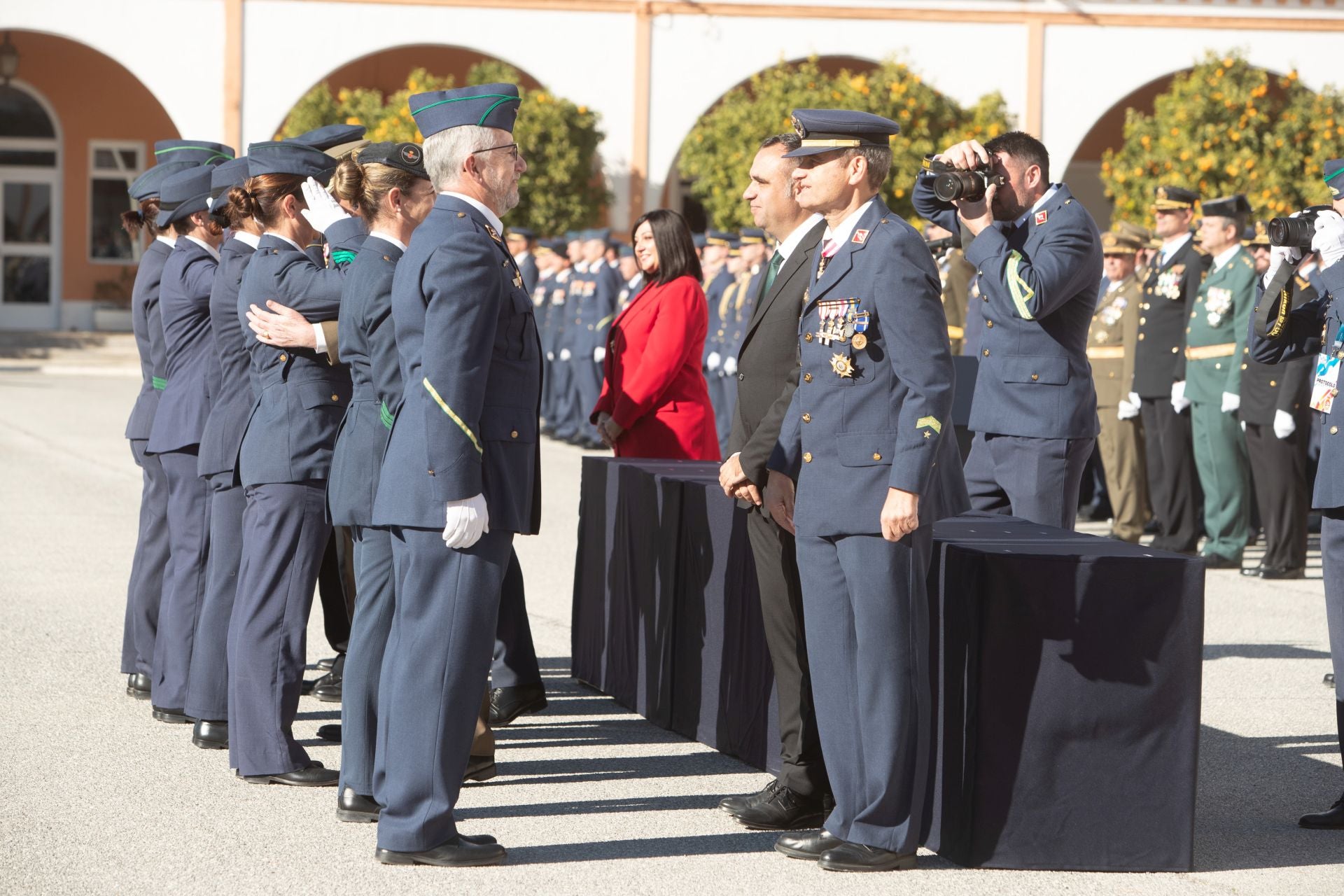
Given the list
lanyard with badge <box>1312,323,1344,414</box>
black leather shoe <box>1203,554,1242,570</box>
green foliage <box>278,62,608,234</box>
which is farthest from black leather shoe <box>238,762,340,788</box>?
green foliage <box>278,62,608,234</box>

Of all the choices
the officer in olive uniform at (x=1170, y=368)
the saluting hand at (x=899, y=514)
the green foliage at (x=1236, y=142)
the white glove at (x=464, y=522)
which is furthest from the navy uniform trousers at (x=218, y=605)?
the green foliage at (x=1236, y=142)

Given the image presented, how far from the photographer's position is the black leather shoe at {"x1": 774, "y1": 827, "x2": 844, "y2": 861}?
14.4 feet

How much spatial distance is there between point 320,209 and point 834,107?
1543 centimetres

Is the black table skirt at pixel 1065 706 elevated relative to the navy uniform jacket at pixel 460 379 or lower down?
lower down

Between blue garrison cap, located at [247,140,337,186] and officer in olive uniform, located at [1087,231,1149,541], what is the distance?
267 inches

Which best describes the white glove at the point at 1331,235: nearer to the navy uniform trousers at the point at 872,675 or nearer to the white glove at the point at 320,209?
the navy uniform trousers at the point at 872,675

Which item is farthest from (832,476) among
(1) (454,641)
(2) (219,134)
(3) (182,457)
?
(2) (219,134)

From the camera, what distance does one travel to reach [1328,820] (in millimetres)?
4805

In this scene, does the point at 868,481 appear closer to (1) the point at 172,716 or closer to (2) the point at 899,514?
(2) the point at 899,514

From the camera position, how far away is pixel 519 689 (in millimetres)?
5988

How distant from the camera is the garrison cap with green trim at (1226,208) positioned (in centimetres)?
969

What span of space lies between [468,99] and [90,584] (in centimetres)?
499

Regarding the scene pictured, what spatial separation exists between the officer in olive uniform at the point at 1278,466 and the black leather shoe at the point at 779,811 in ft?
18.8

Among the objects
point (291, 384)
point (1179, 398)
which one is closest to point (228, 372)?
point (291, 384)
